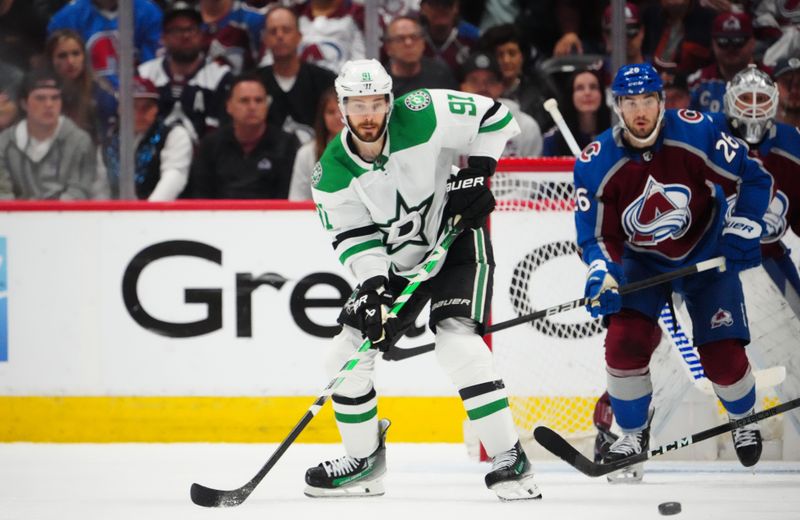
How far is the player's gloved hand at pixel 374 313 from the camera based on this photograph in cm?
332

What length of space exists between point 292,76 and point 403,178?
1881 mm

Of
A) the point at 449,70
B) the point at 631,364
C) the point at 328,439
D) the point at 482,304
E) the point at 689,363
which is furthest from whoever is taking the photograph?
the point at 449,70

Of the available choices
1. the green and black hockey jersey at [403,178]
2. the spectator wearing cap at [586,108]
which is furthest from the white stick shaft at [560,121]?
the spectator wearing cap at [586,108]

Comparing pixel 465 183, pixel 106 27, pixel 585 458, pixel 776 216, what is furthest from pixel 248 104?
pixel 585 458

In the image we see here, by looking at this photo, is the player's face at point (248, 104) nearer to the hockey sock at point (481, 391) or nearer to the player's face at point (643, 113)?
the player's face at point (643, 113)

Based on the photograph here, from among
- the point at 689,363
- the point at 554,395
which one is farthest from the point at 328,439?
the point at 689,363

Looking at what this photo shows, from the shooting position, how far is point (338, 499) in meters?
3.48

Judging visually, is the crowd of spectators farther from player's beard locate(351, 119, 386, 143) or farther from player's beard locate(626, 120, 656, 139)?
→ player's beard locate(351, 119, 386, 143)

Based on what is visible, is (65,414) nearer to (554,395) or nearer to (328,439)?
(328,439)

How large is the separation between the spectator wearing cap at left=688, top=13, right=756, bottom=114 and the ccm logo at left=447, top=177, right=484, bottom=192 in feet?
5.91

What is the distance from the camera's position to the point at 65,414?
4809 mm

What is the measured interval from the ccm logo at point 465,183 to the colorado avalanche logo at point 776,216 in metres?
1.10

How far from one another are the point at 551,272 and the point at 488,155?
934mm

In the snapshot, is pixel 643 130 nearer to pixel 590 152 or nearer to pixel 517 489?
pixel 590 152
